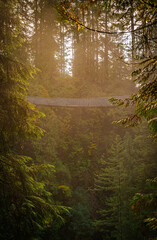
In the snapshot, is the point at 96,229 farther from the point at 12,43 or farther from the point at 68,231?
the point at 12,43

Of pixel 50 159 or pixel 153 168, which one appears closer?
pixel 153 168

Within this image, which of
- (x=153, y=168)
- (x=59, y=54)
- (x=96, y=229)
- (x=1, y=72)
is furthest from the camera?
(x=59, y=54)

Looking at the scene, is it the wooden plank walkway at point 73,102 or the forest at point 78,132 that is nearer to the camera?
Answer: the forest at point 78,132

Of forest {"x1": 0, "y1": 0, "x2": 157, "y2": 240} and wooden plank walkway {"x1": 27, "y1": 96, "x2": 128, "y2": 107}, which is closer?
forest {"x1": 0, "y1": 0, "x2": 157, "y2": 240}

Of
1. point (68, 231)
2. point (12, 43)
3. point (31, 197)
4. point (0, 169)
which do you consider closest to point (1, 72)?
point (12, 43)

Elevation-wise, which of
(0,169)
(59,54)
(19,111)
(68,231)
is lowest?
(68,231)

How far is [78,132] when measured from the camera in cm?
1138

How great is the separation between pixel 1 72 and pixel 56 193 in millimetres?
6703

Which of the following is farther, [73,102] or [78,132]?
[78,132]

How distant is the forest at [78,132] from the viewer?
2.50m

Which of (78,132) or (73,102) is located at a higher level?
(73,102)

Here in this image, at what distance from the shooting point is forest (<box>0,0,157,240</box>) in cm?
250

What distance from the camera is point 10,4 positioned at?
332 centimetres

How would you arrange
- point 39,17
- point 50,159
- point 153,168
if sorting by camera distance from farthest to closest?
point 39,17, point 50,159, point 153,168
